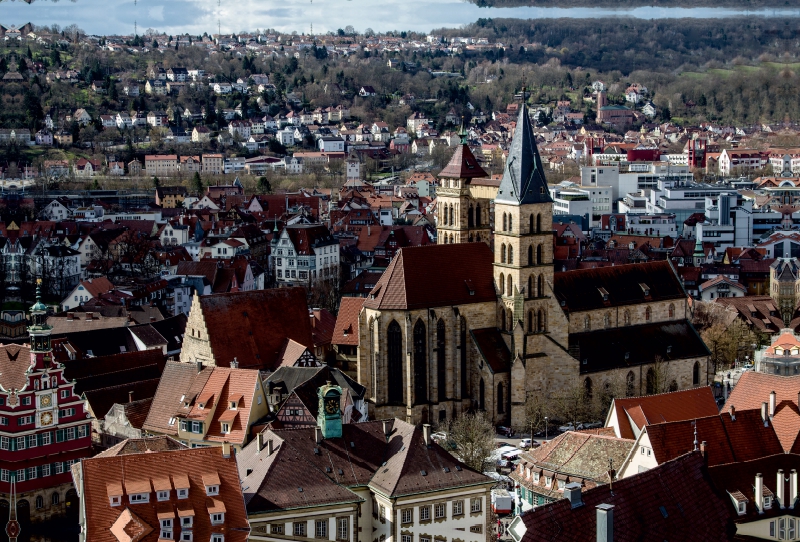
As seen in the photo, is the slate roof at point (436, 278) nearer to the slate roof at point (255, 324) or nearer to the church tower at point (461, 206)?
the slate roof at point (255, 324)

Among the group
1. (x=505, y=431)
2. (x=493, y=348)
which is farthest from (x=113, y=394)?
(x=505, y=431)

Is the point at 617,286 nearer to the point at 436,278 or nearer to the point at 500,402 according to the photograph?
the point at 500,402

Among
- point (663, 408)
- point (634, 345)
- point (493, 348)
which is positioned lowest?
point (634, 345)

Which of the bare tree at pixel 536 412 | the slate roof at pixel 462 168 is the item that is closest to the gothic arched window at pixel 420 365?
the bare tree at pixel 536 412

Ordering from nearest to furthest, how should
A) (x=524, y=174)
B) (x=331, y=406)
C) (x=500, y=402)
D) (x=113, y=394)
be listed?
(x=331, y=406) → (x=113, y=394) → (x=524, y=174) → (x=500, y=402)

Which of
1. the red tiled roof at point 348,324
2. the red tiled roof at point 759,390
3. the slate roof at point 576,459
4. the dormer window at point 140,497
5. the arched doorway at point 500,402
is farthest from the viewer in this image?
the red tiled roof at point 348,324

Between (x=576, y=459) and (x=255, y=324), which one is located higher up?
(x=255, y=324)

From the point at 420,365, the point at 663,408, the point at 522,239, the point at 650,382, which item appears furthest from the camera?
the point at 650,382
